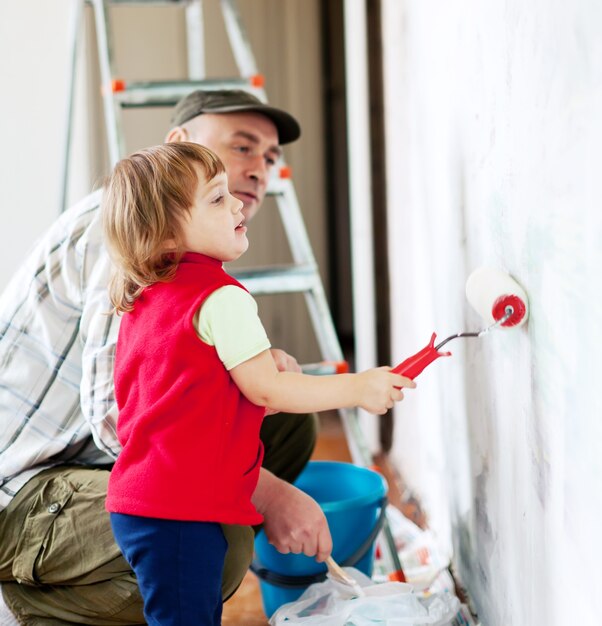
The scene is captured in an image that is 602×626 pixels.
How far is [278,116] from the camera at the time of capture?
1.68 meters

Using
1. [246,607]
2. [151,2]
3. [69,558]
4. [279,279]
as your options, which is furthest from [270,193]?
[69,558]

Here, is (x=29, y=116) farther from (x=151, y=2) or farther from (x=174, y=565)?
(x=174, y=565)

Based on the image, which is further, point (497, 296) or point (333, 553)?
point (333, 553)

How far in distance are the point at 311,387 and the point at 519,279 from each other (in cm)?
31

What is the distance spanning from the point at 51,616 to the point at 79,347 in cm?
45

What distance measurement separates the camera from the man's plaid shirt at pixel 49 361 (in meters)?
1.42

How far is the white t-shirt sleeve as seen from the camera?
107 cm

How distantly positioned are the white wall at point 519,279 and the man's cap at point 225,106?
12.3 inches

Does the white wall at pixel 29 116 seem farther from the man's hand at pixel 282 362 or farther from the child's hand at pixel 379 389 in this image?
the child's hand at pixel 379 389

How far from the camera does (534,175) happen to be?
3.19 ft

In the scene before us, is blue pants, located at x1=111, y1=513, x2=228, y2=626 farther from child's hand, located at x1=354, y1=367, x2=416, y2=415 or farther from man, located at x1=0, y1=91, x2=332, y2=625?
child's hand, located at x1=354, y1=367, x2=416, y2=415

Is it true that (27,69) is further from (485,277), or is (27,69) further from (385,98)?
(485,277)

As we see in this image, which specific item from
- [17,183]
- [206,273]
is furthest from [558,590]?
[17,183]

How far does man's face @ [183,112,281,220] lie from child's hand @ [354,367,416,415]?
2.03 feet
